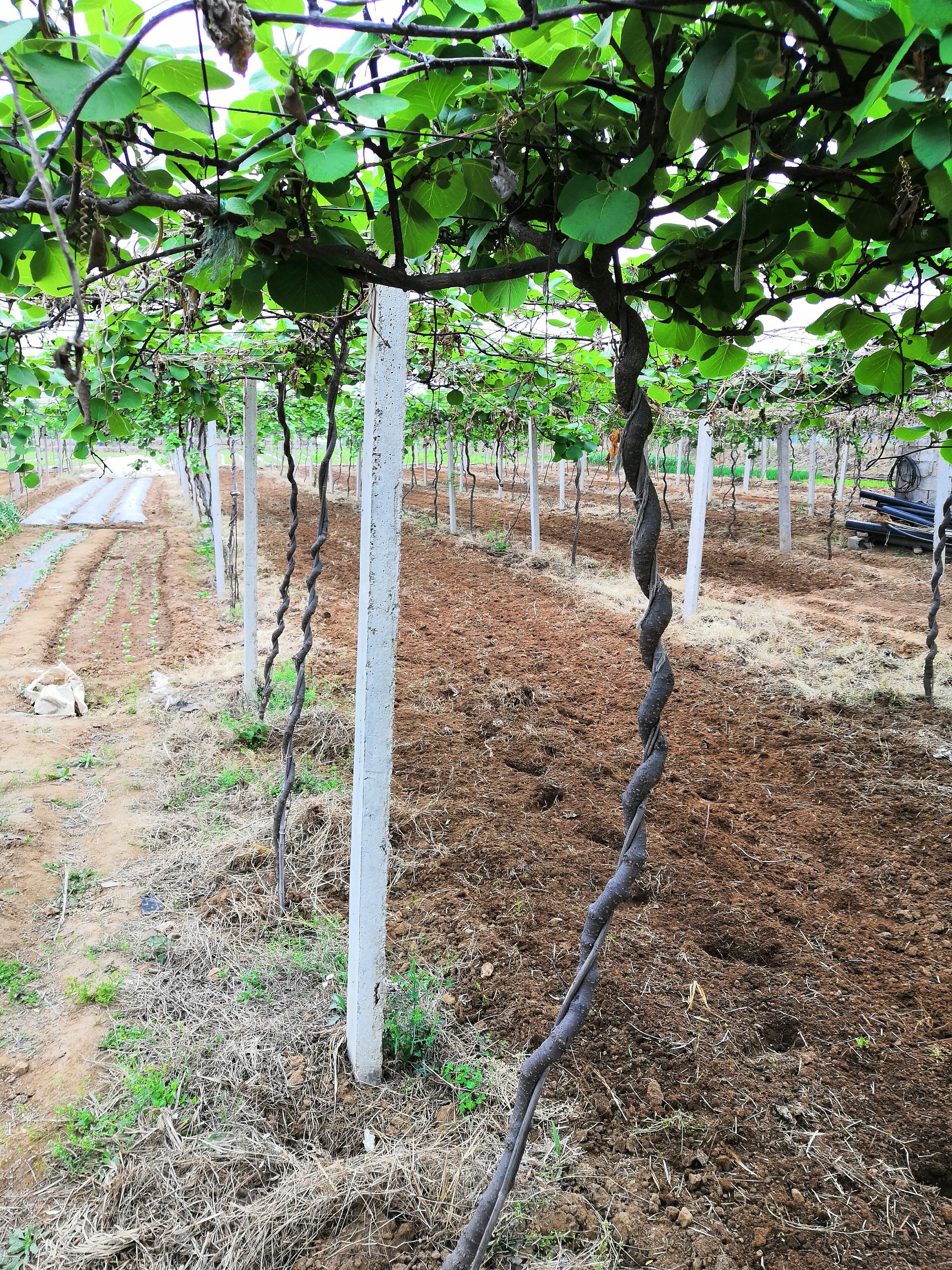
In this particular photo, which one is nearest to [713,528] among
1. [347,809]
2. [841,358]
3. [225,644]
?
[841,358]

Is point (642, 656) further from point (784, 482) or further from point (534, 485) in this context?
Answer: point (784, 482)

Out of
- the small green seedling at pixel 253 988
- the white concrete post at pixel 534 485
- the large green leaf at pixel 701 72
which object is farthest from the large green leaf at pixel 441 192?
the white concrete post at pixel 534 485

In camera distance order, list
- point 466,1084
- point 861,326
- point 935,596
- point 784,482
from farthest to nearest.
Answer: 1. point 784,482
2. point 935,596
3. point 466,1084
4. point 861,326

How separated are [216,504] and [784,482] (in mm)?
9278

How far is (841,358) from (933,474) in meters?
11.9

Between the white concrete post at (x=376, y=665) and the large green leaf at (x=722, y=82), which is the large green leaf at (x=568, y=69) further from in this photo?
the white concrete post at (x=376, y=665)

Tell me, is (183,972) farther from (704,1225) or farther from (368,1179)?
(704,1225)

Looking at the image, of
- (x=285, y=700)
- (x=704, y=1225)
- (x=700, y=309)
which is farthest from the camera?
(x=285, y=700)

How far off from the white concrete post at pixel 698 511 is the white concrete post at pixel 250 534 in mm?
4113

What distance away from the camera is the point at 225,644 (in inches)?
314

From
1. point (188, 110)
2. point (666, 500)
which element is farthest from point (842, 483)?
point (188, 110)

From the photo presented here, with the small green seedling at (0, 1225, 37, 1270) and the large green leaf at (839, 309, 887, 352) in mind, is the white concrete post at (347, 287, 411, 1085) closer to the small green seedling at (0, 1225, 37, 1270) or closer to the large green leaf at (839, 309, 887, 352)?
the small green seedling at (0, 1225, 37, 1270)

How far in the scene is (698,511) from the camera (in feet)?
22.8

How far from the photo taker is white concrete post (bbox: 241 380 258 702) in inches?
201
